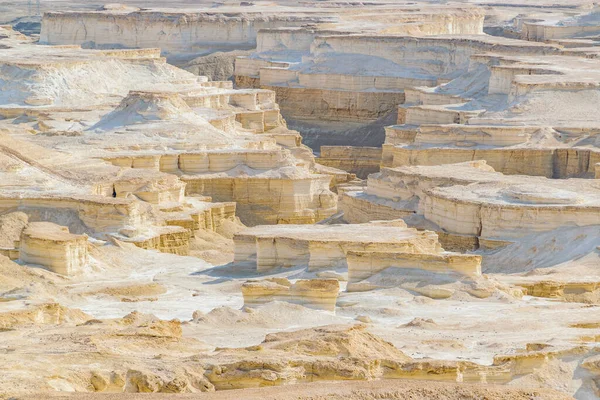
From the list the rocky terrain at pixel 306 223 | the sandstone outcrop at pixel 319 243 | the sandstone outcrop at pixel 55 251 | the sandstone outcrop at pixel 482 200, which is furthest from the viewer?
the sandstone outcrop at pixel 482 200

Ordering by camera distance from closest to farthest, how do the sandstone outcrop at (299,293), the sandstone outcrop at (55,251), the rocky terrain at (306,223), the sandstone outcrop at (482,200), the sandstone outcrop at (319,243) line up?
1. the rocky terrain at (306,223)
2. the sandstone outcrop at (299,293)
3. the sandstone outcrop at (55,251)
4. the sandstone outcrop at (319,243)
5. the sandstone outcrop at (482,200)

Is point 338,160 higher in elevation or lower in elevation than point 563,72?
lower

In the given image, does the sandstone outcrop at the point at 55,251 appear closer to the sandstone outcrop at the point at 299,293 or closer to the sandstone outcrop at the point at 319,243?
the sandstone outcrop at the point at 319,243

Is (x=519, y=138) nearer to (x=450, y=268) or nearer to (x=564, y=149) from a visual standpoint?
(x=564, y=149)

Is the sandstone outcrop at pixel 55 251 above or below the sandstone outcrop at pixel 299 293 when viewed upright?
below

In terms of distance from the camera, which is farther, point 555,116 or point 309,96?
point 309,96

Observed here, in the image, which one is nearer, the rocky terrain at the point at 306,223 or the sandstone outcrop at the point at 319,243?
the rocky terrain at the point at 306,223

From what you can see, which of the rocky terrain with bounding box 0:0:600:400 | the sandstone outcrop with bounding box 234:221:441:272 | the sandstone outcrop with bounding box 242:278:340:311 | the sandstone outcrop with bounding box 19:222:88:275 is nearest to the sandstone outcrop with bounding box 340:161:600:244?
the rocky terrain with bounding box 0:0:600:400

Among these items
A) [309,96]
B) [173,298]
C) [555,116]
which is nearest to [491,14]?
[309,96]

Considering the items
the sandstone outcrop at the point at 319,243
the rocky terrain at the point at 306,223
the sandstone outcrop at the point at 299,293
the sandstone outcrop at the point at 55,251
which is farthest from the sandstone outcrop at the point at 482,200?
the sandstone outcrop at the point at 299,293
